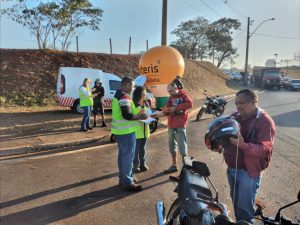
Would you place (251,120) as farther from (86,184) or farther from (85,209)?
(86,184)

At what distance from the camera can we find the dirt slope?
707 inches

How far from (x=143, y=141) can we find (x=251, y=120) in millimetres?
3799

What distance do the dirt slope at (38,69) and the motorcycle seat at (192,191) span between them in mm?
14643

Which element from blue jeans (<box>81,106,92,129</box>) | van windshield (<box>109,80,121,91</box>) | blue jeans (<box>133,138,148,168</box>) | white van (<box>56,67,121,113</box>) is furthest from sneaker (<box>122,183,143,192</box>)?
van windshield (<box>109,80,121,91</box>)

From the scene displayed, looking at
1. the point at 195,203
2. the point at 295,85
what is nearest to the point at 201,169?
the point at 195,203

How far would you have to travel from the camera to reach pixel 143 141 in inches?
279

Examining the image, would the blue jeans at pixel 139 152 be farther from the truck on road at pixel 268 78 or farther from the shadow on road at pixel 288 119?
the truck on road at pixel 268 78

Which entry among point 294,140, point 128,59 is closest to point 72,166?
point 294,140

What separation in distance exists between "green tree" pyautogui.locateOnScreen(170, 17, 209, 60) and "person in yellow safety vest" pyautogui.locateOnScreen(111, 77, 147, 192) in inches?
1850

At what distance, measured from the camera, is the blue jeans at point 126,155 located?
236 inches

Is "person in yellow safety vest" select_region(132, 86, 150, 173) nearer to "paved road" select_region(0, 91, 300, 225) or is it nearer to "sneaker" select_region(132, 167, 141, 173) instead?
"sneaker" select_region(132, 167, 141, 173)

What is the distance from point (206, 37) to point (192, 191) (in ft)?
170

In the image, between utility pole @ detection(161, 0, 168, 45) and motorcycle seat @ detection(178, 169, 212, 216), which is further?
utility pole @ detection(161, 0, 168, 45)

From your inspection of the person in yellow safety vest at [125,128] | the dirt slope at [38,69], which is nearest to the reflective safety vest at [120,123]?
the person in yellow safety vest at [125,128]
